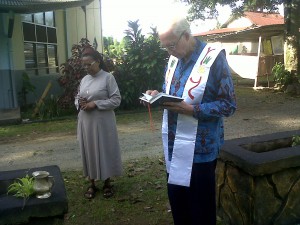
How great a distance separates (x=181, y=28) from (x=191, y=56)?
9.2 inches

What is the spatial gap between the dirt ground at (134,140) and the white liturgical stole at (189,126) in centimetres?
353

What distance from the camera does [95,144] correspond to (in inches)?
168

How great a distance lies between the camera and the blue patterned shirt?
7.91ft

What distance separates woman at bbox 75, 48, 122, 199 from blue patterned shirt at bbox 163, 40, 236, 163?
5.75 ft

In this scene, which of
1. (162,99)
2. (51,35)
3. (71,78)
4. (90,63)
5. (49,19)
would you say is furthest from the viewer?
(51,35)

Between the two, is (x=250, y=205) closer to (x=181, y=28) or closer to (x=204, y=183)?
(x=204, y=183)

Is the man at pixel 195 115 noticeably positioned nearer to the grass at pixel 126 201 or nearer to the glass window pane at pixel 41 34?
the grass at pixel 126 201

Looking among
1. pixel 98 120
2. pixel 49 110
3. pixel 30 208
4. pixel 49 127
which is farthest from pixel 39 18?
pixel 30 208

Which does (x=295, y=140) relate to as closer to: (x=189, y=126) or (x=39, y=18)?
(x=189, y=126)

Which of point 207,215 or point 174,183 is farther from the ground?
point 174,183

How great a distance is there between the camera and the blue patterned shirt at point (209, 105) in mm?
2412

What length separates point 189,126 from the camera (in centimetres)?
250

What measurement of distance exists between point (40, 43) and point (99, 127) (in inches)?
419

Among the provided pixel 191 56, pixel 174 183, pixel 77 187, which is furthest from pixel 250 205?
pixel 77 187
